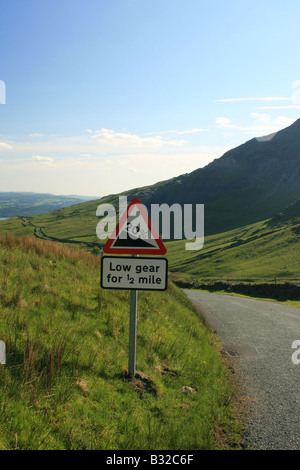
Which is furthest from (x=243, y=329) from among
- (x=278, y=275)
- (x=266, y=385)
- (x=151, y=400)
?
(x=278, y=275)

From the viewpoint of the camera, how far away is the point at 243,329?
15297 millimetres

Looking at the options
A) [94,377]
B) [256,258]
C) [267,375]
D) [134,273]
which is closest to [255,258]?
[256,258]

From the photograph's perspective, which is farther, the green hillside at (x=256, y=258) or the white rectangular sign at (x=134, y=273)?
the green hillside at (x=256, y=258)

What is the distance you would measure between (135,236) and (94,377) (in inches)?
101

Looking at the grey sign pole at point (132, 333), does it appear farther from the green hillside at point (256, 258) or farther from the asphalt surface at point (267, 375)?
the green hillside at point (256, 258)

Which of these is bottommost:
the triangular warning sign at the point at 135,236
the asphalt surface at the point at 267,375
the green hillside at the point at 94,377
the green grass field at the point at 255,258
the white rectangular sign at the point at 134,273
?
the green grass field at the point at 255,258

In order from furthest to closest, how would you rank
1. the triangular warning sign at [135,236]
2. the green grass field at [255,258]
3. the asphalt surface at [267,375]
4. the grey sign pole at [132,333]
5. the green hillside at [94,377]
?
1. the green grass field at [255,258]
2. the grey sign pole at [132,333]
3. the triangular warning sign at [135,236]
4. the asphalt surface at [267,375]
5. the green hillside at [94,377]

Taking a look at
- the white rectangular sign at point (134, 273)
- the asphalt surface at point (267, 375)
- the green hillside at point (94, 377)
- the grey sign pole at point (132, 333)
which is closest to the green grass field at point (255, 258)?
the asphalt surface at point (267, 375)

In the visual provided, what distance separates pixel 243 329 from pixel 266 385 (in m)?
7.55

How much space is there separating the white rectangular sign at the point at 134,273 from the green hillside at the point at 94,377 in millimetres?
1482

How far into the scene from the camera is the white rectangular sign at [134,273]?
6.05 meters

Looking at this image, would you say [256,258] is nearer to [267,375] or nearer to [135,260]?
[267,375]
